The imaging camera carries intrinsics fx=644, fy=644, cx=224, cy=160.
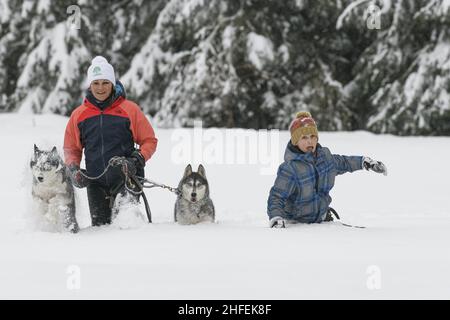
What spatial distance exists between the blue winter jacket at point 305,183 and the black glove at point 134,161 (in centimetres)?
111

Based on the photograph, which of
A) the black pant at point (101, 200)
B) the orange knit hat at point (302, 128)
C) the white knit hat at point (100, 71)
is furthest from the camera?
the black pant at point (101, 200)

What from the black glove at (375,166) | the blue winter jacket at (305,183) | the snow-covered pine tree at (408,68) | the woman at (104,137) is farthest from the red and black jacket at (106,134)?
the snow-covered pine tree at (408,68)

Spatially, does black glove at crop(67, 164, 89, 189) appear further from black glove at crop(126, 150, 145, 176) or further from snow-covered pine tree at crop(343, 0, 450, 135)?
Answer: snow-covered pine tree at crop(343, 0, 450, 135)

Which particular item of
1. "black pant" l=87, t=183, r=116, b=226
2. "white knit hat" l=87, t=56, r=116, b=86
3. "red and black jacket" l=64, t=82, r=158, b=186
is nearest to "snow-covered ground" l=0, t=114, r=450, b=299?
"black pant" l=87, t=183, r=116, b=226

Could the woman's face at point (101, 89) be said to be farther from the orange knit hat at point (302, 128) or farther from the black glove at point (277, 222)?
the black glove at point (277, 222)

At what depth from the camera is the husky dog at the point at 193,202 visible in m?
5.29

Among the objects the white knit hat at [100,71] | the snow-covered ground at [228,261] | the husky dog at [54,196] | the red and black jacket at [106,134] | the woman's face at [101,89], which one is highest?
the white knit hat at [100,71]

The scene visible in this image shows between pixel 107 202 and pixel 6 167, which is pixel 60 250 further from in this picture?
pixel 6 167

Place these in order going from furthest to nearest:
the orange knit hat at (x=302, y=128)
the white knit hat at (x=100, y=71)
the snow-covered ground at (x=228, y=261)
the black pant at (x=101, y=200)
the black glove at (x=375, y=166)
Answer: the black pant at (x=101, y=200), the white knit hat at (x=100, y=71), the black glove at (x=375, y=166), the orange knit hat at (x=302, y=128), the snow-covered ground at (x=228, y=261)

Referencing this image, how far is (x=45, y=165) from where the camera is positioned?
4.80m

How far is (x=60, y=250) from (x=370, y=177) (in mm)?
6415

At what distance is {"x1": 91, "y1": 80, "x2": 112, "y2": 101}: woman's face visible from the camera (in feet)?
17.2
